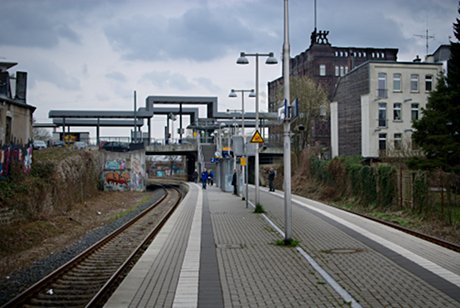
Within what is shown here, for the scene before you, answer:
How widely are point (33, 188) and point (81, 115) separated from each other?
48.3 m

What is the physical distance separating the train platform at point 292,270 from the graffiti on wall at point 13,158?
33.5 ft

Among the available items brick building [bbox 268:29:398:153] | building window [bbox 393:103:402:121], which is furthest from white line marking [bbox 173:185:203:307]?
brick building [bbox 268:29:398:153]

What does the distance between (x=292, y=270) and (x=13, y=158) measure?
1853 cm

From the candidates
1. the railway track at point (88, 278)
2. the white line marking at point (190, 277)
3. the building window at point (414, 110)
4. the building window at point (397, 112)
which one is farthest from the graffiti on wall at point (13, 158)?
the building window at point (414, 110)

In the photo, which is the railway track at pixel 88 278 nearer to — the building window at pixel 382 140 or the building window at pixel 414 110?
the building window at pixel 382 140

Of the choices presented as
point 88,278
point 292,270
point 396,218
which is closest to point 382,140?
point 396,218

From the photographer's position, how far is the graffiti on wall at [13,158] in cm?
2491

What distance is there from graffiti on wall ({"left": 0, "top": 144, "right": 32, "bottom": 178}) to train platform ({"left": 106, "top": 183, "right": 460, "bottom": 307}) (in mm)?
10200

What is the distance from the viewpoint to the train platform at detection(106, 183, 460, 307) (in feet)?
28.9

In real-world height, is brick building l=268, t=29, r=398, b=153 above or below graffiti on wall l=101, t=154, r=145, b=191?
above

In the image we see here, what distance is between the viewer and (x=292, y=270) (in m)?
11.3

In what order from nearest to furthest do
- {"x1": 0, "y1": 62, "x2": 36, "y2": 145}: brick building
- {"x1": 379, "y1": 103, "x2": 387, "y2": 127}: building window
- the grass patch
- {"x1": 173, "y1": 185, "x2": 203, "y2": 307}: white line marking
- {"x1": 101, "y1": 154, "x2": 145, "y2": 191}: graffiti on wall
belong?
{"x1": 173, "y1": 185, "x2": 203, "y2": 307}: white line marking
the grass patch
{"x1": 0, "y1": 62, "x2": 36, "y2": 145}: brick building
{"x1": 379, "y1": 103, "x2": 387, "y2": 127}: building window
{"x1": 101, "y1": 154, "x2": 145, "y2": 191}: graffiti on wall

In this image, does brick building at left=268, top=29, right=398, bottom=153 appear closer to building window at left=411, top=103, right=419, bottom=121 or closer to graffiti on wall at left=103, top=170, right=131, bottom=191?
building window at left=411, top=103, right=419, bottom=121

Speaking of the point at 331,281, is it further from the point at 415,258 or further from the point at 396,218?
the point at 396,218
